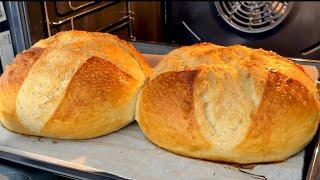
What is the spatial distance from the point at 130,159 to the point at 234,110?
204mm

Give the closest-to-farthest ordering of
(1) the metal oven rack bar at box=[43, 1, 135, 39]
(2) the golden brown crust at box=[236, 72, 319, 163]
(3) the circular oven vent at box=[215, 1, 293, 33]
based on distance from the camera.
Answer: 1. (2) the golden brown crust at box=[236, 72, 319, 163]
2. (1) the metal oven rack bar at box=[43, 1, 135, 39]
3. (3) the circular oven vent at box=[215, 1, 293, 33]

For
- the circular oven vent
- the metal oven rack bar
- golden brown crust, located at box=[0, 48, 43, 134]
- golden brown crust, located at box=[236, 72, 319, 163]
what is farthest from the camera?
the circular oven vent

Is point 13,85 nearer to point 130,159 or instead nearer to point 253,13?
point 130,159

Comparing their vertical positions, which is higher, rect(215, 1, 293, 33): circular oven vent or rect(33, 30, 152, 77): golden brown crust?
rect(33, 30, 152, 77): golden brown crust

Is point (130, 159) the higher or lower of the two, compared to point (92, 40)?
lower

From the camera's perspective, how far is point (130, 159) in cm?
75

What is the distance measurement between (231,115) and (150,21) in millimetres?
1094

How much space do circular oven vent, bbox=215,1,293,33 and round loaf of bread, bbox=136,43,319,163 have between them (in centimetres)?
76

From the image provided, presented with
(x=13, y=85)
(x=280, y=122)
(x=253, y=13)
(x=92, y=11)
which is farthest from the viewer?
(x=253, y=13)

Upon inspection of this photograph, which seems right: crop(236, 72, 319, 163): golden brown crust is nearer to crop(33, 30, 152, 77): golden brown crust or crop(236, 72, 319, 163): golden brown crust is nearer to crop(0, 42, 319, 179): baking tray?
crop(0, 42, 319, 179): baking tray

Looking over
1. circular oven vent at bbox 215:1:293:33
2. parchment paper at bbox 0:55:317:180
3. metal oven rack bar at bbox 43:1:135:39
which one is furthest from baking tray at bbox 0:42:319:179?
circular oven vent at bbox 215:1:293:33

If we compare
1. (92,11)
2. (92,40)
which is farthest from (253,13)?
(92,40)

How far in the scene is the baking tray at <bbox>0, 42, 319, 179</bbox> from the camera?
70cm

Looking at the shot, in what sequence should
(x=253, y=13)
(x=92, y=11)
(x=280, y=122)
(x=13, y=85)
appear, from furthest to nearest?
(x=253, y=13), (x=92, y=11), (x=13, y=85), (x=280, y=122)
